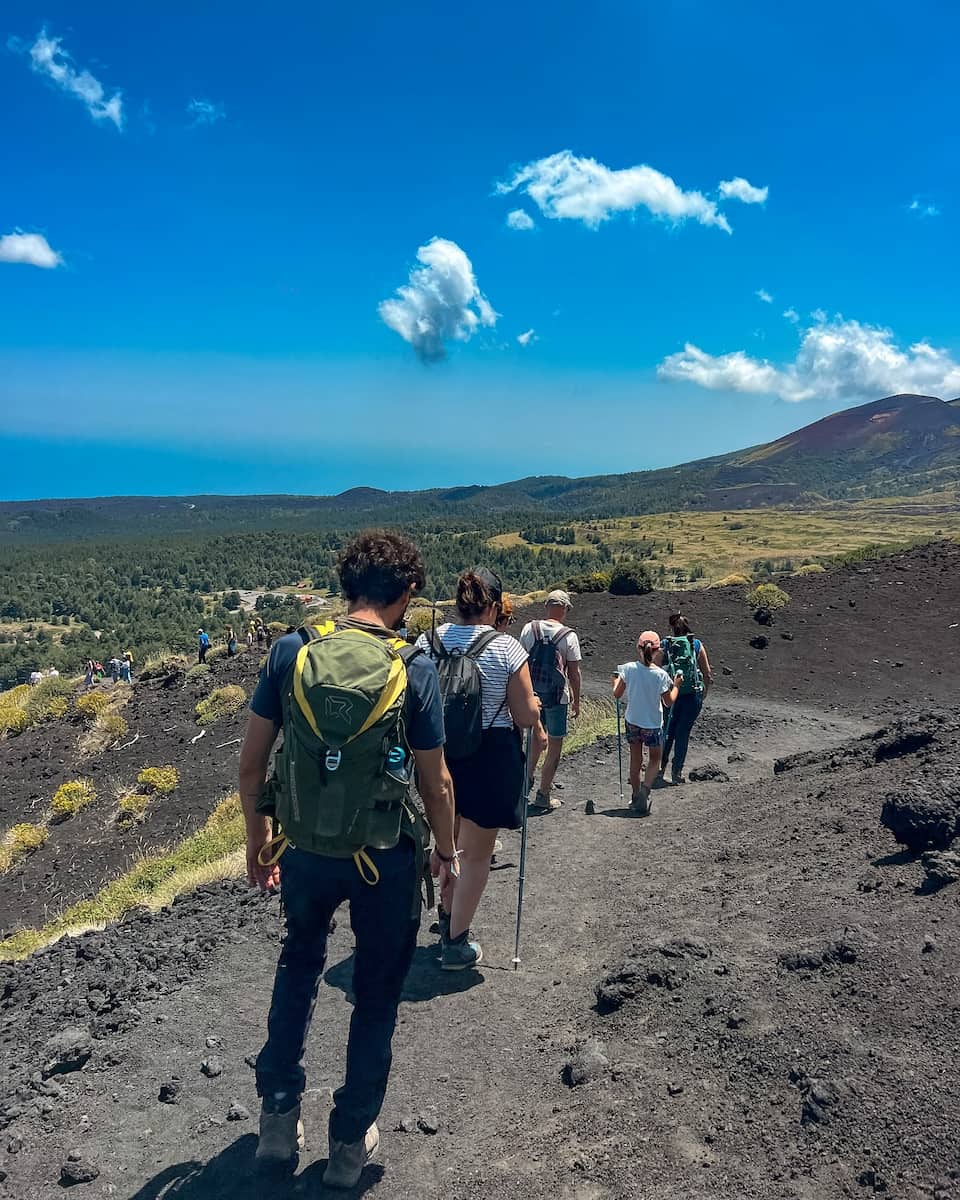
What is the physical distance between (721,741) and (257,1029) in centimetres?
771

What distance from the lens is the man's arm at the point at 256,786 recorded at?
8.34 feet

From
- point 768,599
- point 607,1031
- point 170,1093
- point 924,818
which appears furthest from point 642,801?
point 768,599

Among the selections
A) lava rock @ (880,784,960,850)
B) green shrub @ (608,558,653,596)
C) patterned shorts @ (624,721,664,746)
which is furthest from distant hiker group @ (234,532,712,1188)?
green shrub @ (608,558,653,596)

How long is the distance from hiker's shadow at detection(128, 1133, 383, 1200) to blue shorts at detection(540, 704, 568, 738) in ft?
13.3

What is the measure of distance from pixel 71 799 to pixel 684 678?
33.7 ft

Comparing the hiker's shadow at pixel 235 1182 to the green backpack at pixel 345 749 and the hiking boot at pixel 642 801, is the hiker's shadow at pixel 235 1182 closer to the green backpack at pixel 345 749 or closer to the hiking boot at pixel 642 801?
the green backpack at pixel 345 749

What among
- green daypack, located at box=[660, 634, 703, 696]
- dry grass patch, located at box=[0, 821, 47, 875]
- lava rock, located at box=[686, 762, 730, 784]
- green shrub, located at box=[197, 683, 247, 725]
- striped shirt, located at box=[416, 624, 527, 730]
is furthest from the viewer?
green shrub, located at box=[197, 683, 247, 725]

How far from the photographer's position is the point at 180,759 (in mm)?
13695

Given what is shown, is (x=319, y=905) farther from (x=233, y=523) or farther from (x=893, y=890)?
(x=233, y=523)

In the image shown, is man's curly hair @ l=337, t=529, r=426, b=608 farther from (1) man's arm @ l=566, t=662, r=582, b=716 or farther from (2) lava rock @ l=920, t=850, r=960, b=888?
(1) man's arm @ l=566, t=662, r=582, b=716

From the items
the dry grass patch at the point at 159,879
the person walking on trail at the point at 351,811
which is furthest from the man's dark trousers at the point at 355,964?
the dry grass patch at the point at 159,879

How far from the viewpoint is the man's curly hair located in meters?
2.61

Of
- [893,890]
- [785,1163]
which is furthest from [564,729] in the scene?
[785,1163]

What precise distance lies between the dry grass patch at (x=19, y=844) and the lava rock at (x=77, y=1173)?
32.4 feet
